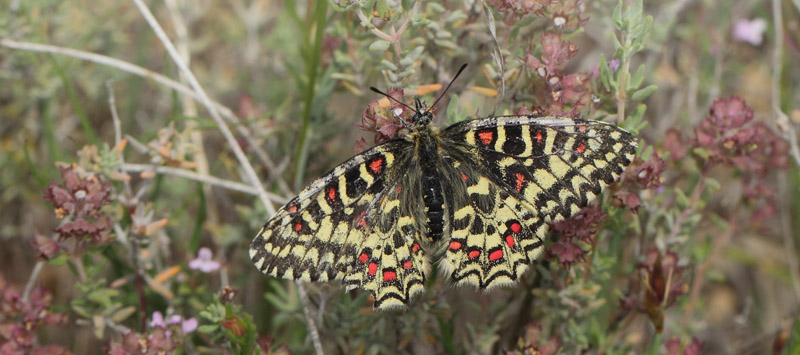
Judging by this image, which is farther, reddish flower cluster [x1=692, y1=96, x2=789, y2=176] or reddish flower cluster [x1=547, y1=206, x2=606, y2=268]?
reddish flower cluster [x1=692, y1=96, x2=789, y2=176]

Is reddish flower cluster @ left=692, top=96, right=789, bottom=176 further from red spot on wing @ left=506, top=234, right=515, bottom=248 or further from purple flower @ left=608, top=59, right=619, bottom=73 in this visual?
red spot on wing @ left=506, top=234, right=515, bottom=248

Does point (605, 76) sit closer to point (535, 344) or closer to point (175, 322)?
point (535, 344)

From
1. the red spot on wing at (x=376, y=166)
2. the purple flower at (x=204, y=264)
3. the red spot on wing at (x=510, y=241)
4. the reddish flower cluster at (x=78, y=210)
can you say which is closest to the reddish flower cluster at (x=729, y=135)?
the red spot on wing at (x=510, y=241)

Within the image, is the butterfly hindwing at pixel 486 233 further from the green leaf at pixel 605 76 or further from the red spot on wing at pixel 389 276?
the green leaf at pixel 605 76

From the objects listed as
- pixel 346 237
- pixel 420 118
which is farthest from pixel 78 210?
pixel 420 118

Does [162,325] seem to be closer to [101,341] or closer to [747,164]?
[101,341]

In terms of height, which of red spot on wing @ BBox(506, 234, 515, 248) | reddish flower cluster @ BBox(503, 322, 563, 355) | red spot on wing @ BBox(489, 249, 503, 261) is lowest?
reddish flower cluster @ BBox(503, 322, 563, 355)

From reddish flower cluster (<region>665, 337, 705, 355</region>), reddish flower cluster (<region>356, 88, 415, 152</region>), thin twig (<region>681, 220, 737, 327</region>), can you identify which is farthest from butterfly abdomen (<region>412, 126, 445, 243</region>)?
thin twig (<region>681, 220, 737, 327</region>)
